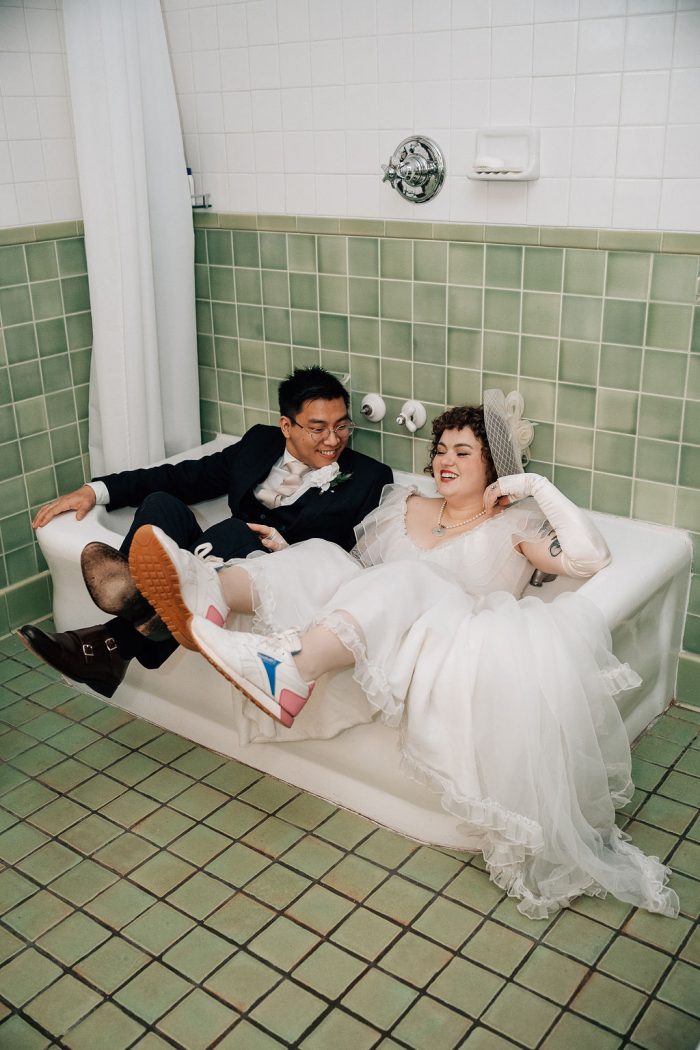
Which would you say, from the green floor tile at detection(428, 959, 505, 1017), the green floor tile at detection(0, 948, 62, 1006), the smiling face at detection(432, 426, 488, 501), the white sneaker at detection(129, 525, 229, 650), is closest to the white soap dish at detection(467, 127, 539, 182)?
the smiling face at detection(432, 426, 488, 501)

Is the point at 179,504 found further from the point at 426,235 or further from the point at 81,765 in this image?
the point at 426,235

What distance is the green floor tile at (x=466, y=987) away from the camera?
5.96ft

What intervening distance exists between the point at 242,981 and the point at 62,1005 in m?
0.33

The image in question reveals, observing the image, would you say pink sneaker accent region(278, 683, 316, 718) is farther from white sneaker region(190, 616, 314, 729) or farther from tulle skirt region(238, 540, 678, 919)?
tulle skirt region(238, 540, 678, 919)

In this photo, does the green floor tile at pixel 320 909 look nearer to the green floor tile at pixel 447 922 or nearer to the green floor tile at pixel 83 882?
the green floor tile at pixel 447 922

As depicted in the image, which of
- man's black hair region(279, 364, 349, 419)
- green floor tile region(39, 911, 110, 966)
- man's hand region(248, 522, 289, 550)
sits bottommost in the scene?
green floor tile region(39, 911, 110, 966)

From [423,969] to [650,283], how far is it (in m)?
1.66

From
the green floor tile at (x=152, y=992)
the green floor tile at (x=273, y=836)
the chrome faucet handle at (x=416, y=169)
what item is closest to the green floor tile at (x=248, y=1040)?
the green floor tile at (x=152, y=992)

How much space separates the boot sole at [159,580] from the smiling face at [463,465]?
81 cm

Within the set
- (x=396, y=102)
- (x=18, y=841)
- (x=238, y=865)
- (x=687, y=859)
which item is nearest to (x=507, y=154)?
(x=396, y=102)

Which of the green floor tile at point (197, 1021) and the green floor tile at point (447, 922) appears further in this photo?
the green floor tile at point (447, 922)

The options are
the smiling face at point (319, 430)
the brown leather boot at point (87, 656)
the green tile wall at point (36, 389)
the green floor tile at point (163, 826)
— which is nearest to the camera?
the green floor tile at point (163, 826)

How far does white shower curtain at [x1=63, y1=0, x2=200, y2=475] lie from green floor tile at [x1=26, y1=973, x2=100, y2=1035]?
1.73 meters

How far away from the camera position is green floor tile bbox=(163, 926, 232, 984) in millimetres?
1909
